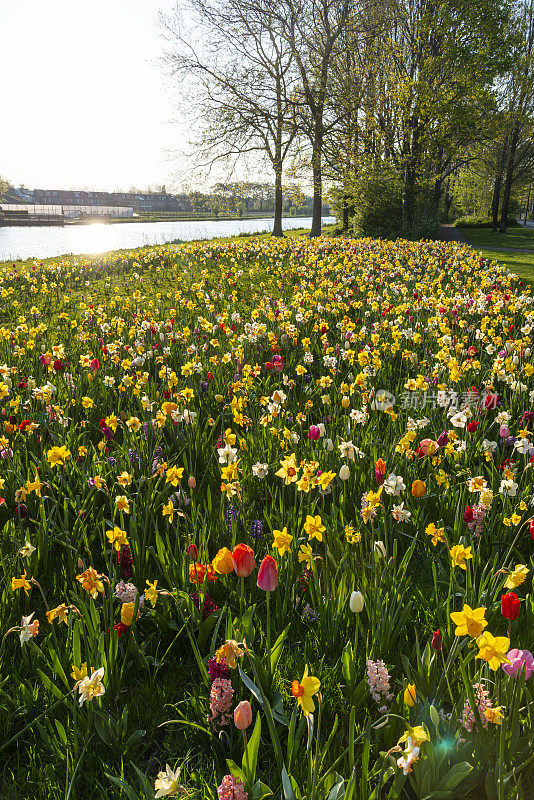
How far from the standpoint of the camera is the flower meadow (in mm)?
1357

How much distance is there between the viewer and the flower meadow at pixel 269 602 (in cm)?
136

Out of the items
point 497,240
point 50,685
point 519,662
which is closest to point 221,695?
point 50,685

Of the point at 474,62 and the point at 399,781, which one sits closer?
the point at 399,781

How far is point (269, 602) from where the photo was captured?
207cm

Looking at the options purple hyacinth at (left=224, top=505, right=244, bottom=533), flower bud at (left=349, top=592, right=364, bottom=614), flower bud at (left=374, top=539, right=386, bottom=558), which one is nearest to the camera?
flower bud at (left=349, top=592, right=364, bottom=614)

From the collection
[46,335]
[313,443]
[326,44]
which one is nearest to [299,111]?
[326,44]

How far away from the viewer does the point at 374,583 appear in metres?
1.91

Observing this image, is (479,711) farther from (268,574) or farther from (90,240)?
(90,240)

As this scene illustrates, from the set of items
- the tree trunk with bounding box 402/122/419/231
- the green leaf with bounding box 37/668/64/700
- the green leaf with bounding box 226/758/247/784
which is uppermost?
the tree trunk with bounding box 402/122/419/231

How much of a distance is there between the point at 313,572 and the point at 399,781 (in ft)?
2.46

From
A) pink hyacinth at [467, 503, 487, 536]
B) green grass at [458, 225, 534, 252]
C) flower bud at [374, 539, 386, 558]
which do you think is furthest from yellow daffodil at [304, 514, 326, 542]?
green grass at [458, 225, 534, 252]

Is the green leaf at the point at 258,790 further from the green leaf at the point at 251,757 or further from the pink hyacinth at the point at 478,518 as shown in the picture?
the pink hyacinth at the point at 478,518

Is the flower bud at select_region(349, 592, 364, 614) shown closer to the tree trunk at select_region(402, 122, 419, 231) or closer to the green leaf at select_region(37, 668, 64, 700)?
the green leaf at select_region(37, 668, 64, 700)

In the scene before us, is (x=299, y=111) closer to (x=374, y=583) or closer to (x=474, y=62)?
(x=474, y=62)
